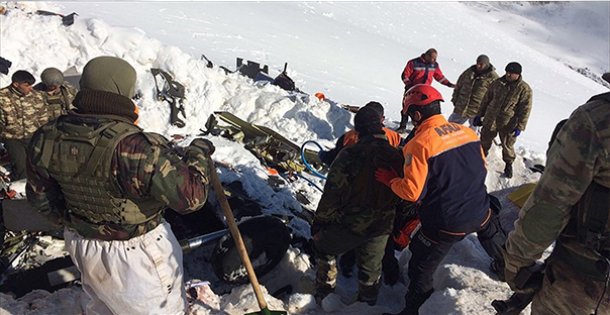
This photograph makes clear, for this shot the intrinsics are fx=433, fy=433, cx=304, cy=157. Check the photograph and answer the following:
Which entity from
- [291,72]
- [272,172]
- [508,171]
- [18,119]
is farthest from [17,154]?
[291,72]

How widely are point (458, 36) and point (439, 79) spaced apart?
21.7 meters

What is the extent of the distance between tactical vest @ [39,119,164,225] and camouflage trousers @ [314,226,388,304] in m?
1.76

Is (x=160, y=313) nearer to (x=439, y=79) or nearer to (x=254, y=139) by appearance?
(x=254, y=139)

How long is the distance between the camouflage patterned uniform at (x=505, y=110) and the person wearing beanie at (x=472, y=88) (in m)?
0.40

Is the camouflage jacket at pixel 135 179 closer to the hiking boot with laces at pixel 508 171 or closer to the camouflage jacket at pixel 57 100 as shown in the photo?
the camouflage jacket at pixel 57 100

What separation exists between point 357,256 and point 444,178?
1156mm

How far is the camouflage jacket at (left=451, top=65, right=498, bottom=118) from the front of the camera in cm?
805

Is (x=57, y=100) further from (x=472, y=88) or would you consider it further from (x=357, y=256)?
(x=472, y=88)

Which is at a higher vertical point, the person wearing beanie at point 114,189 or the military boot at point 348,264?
the person wearing beanie at point 114,189

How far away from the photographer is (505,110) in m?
7.31

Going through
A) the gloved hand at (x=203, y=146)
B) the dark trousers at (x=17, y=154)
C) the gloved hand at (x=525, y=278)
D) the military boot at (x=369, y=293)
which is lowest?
the dark trousers at (x=17, y=154)

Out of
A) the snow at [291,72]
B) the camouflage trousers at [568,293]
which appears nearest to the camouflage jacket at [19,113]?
the snow at [291,72]

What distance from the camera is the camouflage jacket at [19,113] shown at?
5395 millimetres

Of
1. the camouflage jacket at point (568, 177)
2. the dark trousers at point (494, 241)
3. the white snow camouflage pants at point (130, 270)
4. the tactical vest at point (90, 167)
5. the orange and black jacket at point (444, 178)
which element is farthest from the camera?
the dark trousers at point (494, 241)
